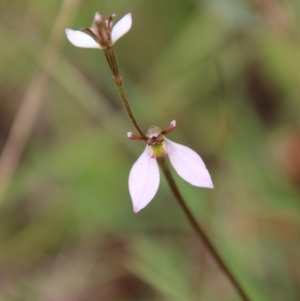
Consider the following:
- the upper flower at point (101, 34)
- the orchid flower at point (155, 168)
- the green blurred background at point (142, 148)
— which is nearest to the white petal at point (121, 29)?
the upper flower at point (101, 34)

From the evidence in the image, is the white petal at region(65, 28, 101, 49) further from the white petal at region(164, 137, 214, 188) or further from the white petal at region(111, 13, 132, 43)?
the white petal at region(164, 137, 214, 188)

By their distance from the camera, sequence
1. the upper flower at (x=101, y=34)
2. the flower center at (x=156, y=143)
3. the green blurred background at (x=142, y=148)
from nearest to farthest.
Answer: the upper flower at (x=101, y=34) → the flower center at (x=156, y=143) → the green blurred background at (x=142, y=148)

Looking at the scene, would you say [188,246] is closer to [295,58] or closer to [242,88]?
[242,88]

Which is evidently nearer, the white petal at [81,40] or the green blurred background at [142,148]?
the white petal at [81,40]

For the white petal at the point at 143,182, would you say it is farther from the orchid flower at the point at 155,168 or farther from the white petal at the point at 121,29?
the white petal at the point at 121,29

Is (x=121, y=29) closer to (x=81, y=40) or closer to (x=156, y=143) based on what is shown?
(x=81, y=40)

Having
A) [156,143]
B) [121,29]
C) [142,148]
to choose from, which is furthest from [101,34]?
[142,148]

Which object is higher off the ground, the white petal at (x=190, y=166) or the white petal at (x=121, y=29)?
the white petal at (x=121, y=29)
